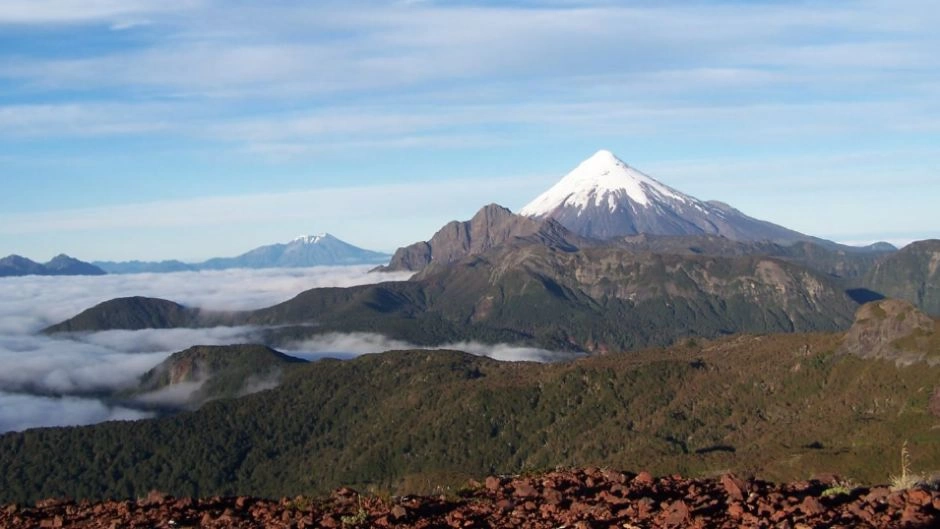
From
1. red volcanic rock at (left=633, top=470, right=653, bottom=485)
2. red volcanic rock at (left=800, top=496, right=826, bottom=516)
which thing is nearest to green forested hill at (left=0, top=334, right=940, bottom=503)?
red volcanic rock at (left=633, top=470, right=653, bottom=485)

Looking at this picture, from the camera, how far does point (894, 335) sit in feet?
548

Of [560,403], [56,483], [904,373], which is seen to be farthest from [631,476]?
[56,483]

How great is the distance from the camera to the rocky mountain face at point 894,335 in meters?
160

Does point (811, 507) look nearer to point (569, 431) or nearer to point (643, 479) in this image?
point (643, 479)

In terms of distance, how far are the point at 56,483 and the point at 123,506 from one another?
179564mm

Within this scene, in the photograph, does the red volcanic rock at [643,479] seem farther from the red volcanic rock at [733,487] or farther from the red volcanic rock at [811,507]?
the red volcanic rock at [811,507]

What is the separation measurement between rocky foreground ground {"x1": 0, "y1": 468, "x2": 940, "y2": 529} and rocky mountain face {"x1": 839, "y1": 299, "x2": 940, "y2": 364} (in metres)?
151

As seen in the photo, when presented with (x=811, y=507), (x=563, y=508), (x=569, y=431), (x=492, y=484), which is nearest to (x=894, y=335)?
(x=569, y=431)

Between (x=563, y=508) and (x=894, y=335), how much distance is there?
16564 cm

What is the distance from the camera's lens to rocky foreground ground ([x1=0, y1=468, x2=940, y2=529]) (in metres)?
17.0

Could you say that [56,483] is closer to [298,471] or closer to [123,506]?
[298,471]

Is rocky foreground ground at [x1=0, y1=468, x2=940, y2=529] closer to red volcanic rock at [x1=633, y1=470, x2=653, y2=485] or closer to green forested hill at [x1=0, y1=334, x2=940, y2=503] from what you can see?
red volcanic rock at [x1=633, y1=470, x2=653, y2=485]

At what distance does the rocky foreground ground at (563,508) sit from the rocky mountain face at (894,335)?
496 feet

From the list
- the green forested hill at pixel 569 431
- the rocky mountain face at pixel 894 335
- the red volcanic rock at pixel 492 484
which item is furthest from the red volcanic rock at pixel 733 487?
the rocky mountain face at pixel 894 335
